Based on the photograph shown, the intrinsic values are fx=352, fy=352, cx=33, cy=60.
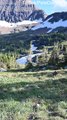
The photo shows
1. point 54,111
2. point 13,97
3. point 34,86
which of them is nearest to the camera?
point 54,111

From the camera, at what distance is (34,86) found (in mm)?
24891

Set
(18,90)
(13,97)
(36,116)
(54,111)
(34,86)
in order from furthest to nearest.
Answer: (34,86) < (18,90) < (13,97) < (54,111) < (36,116)

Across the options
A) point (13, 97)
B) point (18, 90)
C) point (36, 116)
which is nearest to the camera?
point (36, 116)

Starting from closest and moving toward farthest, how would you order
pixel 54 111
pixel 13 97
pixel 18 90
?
pixel 54 111 < pixel 13 97 < pixel 18 90

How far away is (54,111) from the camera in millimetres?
18484

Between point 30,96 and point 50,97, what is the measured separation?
122cm

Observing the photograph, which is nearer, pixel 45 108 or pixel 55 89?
pixel 45 108

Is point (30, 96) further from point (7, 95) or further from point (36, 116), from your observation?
point (36, 116)

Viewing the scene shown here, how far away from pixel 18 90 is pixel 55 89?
2.57 meters

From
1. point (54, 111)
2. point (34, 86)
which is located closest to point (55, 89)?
point (34, 86)

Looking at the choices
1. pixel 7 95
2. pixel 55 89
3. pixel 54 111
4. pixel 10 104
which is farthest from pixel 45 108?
pixel 55 89

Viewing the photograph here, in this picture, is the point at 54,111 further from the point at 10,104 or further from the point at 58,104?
the point at 10,104

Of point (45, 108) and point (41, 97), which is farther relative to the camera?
point (41, 97)

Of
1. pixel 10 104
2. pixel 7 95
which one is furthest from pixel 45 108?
pixel 7 95
